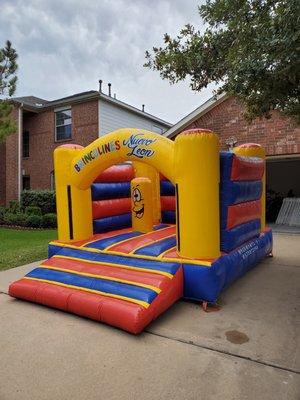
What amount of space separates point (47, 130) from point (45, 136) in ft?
1.00

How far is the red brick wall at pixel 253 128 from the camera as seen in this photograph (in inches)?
419

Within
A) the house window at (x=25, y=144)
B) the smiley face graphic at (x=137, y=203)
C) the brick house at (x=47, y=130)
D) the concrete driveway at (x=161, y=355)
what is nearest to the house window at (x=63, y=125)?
the brick house at (x=47, y=130)

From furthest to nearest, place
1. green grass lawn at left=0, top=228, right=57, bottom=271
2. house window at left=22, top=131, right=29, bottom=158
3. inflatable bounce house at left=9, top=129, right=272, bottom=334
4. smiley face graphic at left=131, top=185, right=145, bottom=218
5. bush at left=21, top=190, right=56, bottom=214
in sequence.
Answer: house window at left=22, top=131, right=29, bottom=158 < bush at left=21, top=190, right=56, bottom=214 < green grass lawn at left=0, top=228, right=57, bottom=271 < smiley face graphic at left=131, top=185, right=145, bottom=218 < inflatable bounce house at left=9, top=129, right=272, bottom=334

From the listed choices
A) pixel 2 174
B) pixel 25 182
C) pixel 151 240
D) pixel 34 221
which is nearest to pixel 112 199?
pixel 151 240

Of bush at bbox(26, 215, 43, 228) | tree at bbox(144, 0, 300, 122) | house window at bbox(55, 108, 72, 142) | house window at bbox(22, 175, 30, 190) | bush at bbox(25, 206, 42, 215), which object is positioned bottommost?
bush at bbox(26, 215, 43, 228)

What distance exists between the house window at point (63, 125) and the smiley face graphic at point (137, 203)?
10.4 m

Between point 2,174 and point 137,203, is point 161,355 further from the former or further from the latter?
point 2,174

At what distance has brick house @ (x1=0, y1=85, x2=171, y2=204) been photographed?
50.3 feet

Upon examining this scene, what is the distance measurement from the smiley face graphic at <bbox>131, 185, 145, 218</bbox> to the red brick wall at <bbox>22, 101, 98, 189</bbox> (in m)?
9.32

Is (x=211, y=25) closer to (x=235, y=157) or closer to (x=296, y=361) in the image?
(x=235, y=157)

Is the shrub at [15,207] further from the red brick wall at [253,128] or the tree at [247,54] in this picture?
the tree at [247,54]

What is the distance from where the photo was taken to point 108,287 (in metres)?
4.03

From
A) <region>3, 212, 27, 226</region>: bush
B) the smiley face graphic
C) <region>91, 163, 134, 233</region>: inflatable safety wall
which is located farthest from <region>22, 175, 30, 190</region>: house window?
the smiley face graphic

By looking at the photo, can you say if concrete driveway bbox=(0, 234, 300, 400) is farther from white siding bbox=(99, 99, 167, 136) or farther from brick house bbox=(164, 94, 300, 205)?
white siding bbox=(99, 99, 167, 136)
